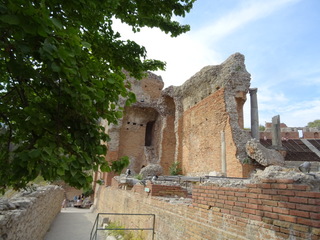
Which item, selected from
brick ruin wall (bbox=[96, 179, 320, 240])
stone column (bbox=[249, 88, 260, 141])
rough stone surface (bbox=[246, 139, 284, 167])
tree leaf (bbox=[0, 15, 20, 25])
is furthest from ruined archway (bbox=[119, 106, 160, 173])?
tree leaf (bbox=[0, 15, 20, 25])

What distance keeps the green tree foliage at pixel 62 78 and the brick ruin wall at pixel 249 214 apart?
74.3 inches

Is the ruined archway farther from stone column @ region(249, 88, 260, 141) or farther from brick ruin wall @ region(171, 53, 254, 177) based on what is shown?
stone column @ region(249, 88, 260, 141)

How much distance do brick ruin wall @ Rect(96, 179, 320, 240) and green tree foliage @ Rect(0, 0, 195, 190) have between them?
6.19ft

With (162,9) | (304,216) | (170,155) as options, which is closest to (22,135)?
(162,9)

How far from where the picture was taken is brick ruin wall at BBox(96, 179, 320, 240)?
2.70 meters

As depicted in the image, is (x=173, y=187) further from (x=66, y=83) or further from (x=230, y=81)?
(x=230, y=81)

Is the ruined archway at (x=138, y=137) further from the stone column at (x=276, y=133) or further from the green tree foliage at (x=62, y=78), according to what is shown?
the green tree foliage at (x=62, y=78)

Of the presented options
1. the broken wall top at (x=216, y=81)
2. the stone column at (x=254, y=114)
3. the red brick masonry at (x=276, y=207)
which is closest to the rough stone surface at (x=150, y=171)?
the broken wall top at (x=216, y=81)

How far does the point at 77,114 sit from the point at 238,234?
9.46 feet

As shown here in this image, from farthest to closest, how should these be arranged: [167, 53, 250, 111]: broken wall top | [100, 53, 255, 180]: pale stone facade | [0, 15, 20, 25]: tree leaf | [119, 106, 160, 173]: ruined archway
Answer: [119, 106, 160, 173]: ruined archway < [167, 53, 250, 111]: broken wall top < [100, 53, 255, 180]: pale stone facade < [0, 15, 20, 25]: tree leaf

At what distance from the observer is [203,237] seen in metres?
4.30

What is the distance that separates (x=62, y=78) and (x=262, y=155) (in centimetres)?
1010

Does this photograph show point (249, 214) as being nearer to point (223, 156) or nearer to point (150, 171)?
point (223, 156)

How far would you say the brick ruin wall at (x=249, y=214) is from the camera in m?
2.70
